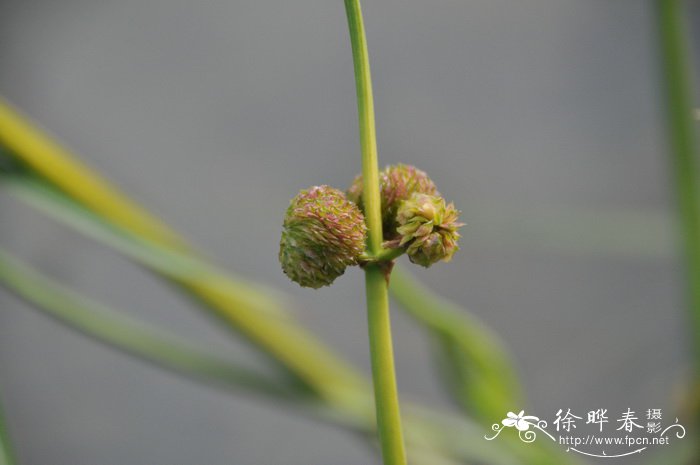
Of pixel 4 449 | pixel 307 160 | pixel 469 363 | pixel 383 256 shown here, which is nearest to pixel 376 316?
pixel 383 256

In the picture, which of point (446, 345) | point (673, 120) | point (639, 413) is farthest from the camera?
point (639, 413)

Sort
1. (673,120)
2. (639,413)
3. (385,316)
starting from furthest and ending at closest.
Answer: (639,413)
(673,120)
(385,316)

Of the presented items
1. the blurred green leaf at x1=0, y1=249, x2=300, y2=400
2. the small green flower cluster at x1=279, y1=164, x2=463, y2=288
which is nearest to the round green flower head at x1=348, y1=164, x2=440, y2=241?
the small green flower cluster at x1=279, y1=164, x2=463, y2=288

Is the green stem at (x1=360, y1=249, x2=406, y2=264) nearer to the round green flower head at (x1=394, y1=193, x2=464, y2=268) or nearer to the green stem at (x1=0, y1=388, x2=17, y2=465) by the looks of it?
the round green flower head at (x1=394, y1=193, x2=464, y2=268)

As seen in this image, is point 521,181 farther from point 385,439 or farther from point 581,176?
point 385,439

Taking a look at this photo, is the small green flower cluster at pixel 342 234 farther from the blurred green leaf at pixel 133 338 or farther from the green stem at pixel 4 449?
the blurred green leaf at pixel 133 338

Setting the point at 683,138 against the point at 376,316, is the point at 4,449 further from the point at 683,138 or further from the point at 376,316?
the point at 683,138

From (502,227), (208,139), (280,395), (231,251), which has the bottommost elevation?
(280,395)

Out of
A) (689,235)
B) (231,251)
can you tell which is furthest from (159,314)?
(689,235)
